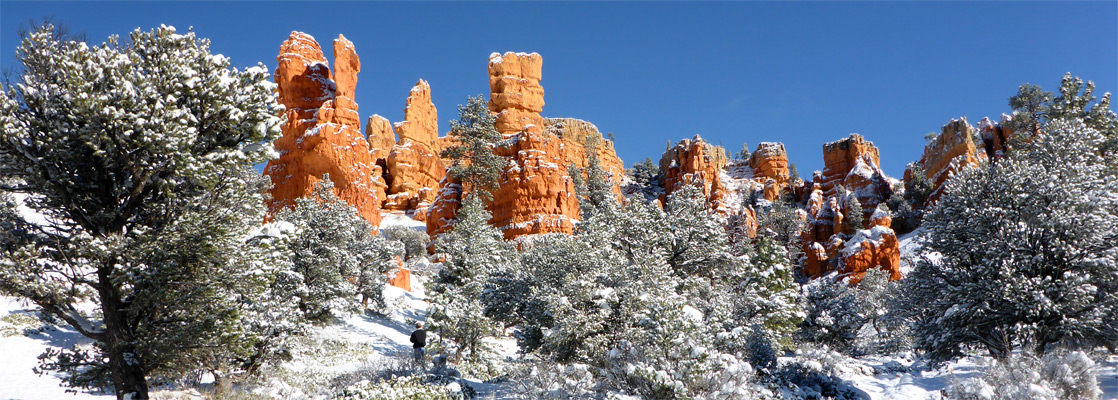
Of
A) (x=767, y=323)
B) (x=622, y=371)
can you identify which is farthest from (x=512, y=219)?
(x=622, y=371)

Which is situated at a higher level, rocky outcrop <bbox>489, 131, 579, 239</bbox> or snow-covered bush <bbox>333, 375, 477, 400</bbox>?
rocky outcrop <bbox>489, 131, 579, 239</bbox>

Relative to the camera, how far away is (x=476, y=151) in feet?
188

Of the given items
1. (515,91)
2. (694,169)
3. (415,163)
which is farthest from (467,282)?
(694,169)

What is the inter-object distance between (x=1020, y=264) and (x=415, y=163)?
266ft

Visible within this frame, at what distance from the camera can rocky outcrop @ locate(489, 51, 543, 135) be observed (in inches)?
2675

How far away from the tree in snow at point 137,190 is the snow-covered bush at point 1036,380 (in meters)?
15.2

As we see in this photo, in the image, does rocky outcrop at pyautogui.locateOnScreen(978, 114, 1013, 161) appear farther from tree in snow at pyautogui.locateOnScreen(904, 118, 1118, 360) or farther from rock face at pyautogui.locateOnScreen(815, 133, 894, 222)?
tree in snow at pyautogui.locateOnScreen(904, 118, 1118, 360)

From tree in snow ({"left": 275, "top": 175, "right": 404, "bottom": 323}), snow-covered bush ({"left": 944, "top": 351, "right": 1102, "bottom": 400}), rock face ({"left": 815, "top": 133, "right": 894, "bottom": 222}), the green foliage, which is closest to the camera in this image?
snow-covered bush ({"left": 944, "top": 351, "right": 1102, "bottom": 400})

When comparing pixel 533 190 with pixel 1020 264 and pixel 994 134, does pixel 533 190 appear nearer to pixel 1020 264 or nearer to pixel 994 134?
pixel 1020 264

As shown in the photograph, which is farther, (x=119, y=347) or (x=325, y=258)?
(x=325, y=258)

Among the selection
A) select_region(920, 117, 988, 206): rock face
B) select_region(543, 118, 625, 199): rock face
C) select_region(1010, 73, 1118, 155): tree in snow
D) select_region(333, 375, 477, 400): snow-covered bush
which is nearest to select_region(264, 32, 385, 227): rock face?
select_region(333, 375, 477, 400): snow-covered bush

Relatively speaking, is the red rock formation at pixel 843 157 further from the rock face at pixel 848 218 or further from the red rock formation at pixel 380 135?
the red rock formation at pixel 380 135

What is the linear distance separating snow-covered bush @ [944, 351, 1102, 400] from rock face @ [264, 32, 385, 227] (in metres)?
42.7

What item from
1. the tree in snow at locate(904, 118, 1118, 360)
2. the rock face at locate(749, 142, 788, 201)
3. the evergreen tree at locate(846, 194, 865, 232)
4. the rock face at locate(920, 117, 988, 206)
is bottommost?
the tree in snow at locate(904, 118, 1118, 360)
